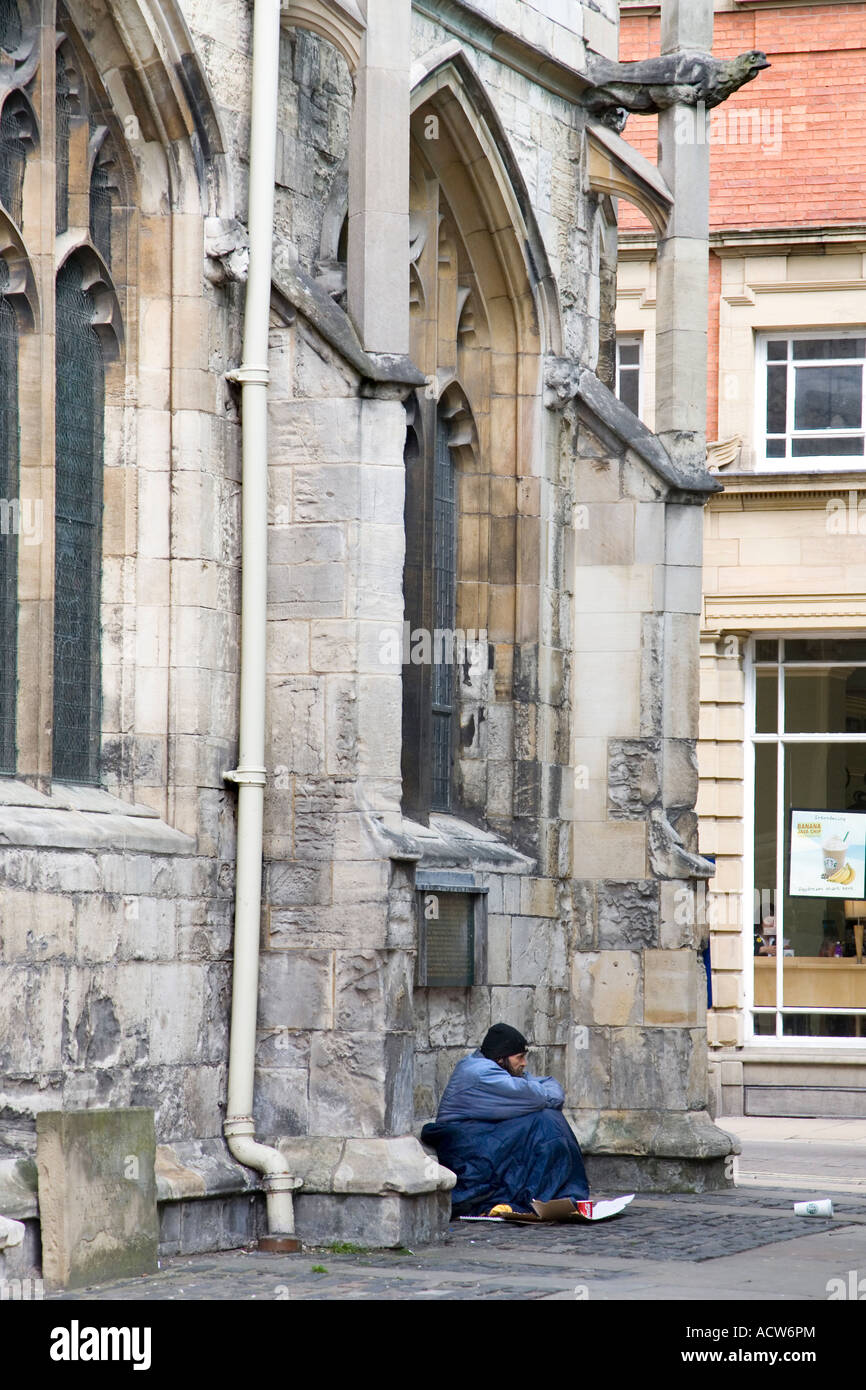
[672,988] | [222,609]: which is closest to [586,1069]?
[672,988]

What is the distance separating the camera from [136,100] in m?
10.4

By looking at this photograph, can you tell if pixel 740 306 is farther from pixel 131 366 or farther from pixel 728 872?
pixel 131 366

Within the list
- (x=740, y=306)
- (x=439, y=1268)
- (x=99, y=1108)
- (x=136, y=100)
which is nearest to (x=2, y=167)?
(x=136, y=100)

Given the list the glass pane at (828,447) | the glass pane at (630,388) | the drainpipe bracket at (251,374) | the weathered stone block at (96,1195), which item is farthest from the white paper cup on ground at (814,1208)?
the glass pane at (630,388)

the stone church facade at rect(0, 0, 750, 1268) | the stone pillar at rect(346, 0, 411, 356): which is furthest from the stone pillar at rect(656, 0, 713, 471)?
the stone pillar at rect(346, 0, 411, 356)

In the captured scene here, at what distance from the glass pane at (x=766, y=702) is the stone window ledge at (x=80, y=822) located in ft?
38.4

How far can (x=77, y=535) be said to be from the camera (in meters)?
10.2

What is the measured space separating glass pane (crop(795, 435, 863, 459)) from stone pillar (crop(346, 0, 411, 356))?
35.2 ft

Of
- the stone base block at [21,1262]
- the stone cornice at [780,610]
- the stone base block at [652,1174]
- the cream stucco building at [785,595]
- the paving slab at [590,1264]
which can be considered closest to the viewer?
the stone base block at [21,1262]

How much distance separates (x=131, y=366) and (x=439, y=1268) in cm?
430

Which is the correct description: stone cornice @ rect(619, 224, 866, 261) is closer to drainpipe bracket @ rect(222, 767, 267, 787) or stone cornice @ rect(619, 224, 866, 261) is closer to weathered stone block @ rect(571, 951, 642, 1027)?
weathered stone block @ rect(571, 951, 642, 1027)

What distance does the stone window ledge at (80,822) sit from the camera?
9.23 metres

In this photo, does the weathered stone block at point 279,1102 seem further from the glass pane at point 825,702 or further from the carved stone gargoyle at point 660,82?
the glass pane at point 825,702

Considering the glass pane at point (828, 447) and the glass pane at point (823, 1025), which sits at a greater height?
the glass pane at point (828, 447)
